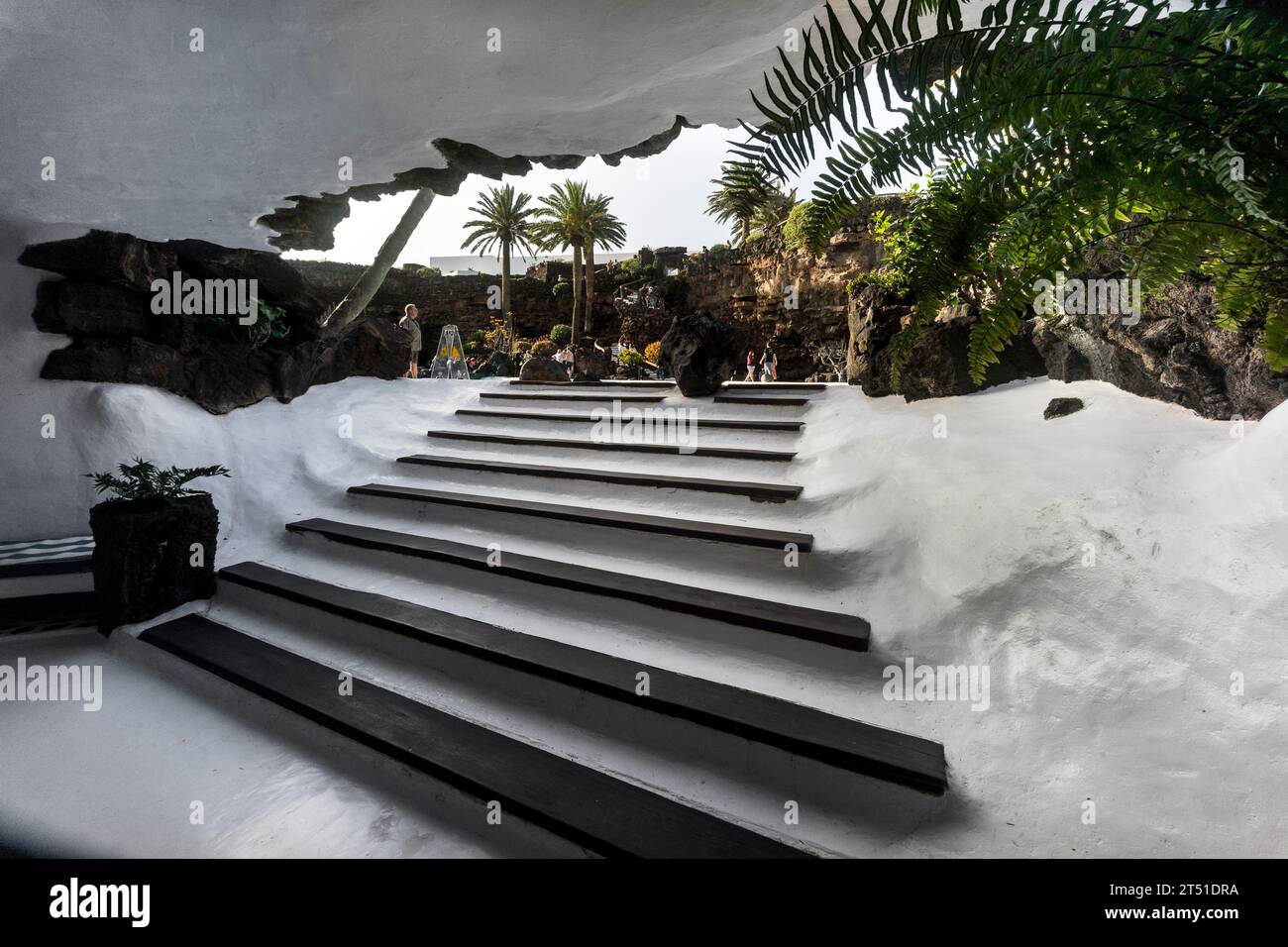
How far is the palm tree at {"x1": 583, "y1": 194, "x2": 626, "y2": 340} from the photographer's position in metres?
18.8

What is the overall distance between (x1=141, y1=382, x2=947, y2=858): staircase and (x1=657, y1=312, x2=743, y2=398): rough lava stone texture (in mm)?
771

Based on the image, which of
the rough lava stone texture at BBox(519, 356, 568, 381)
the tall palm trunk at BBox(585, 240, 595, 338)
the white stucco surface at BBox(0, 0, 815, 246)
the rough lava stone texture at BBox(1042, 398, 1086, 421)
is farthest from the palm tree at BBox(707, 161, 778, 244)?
the tall palm trunk at BBox(585, 240, 595, 338)

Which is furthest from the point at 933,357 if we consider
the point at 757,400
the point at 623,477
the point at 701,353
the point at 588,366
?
the point at 588,366

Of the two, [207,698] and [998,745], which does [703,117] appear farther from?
[207,698]

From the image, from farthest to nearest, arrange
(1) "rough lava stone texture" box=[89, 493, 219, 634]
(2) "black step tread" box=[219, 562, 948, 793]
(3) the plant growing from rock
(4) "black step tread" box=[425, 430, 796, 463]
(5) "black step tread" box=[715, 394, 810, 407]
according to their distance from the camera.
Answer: (5) "black step tread" box=[715, 394, 810, 407], (4) "black step tread" box=[425, 430, 796, 463], (1) "rough lava stone texture" box=[89, 493, 219, 634], (2) "black step tread" box=[219, 562, 948, 793], (3) the plant growing from rock

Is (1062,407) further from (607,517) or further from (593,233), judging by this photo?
(593,233)

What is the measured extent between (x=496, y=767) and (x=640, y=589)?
85 cm

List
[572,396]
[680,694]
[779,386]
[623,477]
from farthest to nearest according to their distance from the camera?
[572,396] → [779,386] → [623,477] → [680,694]

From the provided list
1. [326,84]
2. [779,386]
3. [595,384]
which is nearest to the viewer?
[326,84]

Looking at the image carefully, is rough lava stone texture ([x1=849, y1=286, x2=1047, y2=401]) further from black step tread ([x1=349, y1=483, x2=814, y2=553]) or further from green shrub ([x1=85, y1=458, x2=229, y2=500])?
green shrub ([x1=85, y1=458, x2=229, y2=500])

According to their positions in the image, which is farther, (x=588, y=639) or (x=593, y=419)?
(x=593, y=419)

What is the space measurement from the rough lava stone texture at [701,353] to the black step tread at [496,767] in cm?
316

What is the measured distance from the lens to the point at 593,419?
14.0 ft

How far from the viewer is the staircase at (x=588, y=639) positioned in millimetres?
1588
